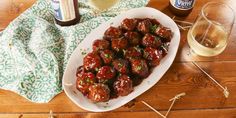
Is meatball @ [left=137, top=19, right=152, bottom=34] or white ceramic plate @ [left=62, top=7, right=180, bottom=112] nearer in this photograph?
white ceramic plate @ [left=62, top=7, right=180, bottom=112]

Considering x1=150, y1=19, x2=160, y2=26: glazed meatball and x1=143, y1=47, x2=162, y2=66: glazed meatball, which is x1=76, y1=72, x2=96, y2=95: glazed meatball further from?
x1=150, y1=19, x2=160, y2=26: glazed meatball

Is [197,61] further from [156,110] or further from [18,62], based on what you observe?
[18,62]

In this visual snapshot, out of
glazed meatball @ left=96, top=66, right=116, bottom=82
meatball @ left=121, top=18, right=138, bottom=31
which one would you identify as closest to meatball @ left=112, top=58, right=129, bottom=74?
glazed meatball @ left=96, top=66, right=116, bottom=82

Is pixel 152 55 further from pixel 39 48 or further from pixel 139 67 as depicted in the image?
pixel 39 48

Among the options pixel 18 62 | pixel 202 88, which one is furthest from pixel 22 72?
pixel 202 88

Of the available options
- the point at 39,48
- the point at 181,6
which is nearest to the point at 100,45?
the point at 39,48

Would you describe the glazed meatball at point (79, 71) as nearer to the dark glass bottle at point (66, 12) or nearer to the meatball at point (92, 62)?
the meatball at point (92, 62)
